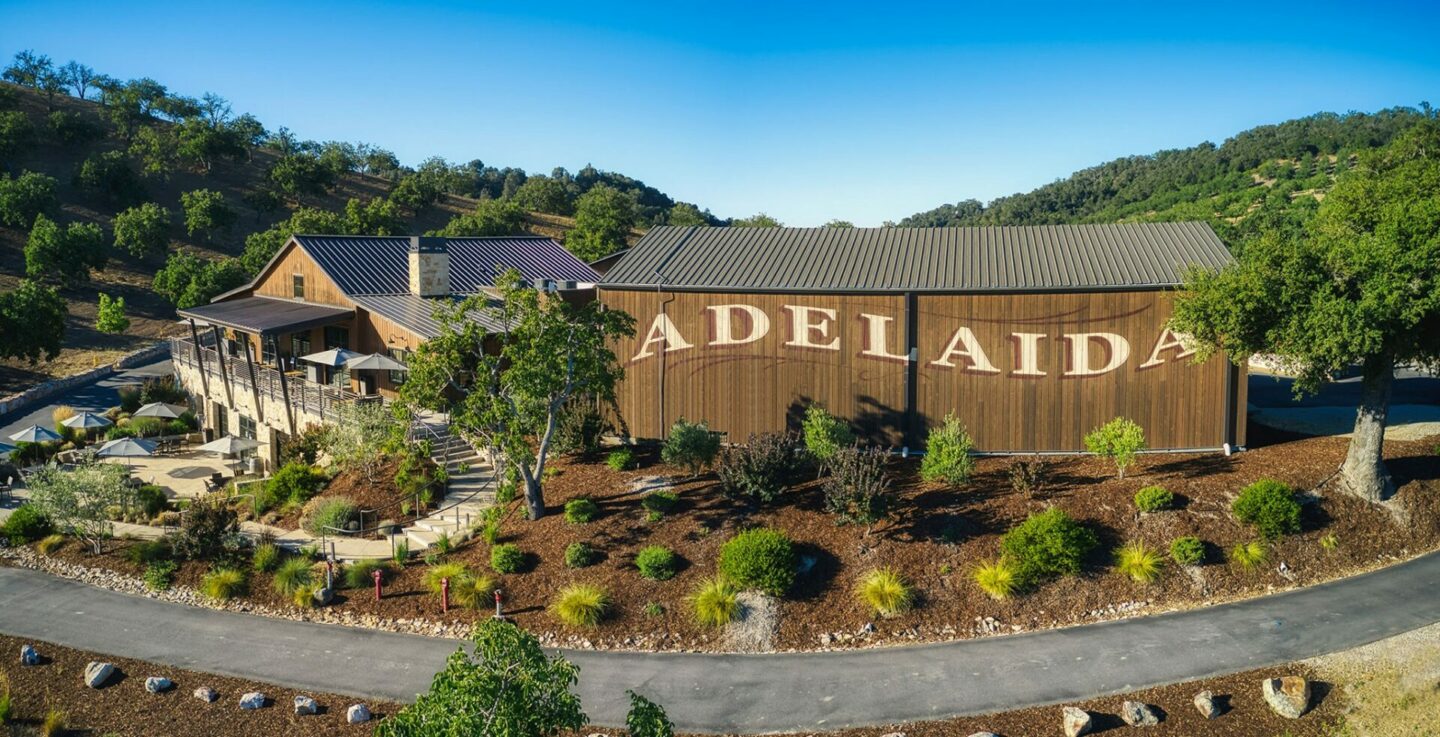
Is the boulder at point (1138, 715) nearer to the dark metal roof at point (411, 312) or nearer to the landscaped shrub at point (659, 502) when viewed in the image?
the landscaped shrub at point (659, 502)

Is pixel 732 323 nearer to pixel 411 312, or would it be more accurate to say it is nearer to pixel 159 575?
pixel 411 312

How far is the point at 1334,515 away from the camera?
63.5ft

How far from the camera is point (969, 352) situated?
77.0ft

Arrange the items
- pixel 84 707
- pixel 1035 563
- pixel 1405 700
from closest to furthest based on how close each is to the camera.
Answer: pixel 1405 700, pixel 84 707, pixel 1035 563

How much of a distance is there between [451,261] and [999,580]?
87.1ft

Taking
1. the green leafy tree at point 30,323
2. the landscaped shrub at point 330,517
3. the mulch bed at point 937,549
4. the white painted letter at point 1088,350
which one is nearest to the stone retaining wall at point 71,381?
the green leafy tree at point 30,323

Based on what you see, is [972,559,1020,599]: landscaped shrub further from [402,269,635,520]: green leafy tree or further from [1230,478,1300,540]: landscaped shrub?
[402,269,635,520]: green leafy tree

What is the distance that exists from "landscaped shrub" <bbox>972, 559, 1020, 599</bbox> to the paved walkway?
1.02 m

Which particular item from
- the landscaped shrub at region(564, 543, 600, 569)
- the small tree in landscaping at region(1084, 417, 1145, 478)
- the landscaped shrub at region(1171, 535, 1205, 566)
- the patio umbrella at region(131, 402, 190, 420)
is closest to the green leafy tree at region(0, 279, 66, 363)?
the patio umbrella at region(131, 402, 190, 420)

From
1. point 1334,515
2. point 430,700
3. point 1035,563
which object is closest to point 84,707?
point 430,700

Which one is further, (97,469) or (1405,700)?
(97,469)

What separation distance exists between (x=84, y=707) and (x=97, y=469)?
10.3 m

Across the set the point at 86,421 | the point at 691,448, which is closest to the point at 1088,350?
the point at 691,448

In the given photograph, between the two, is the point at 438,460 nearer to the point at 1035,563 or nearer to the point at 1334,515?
the point at 1035,563
